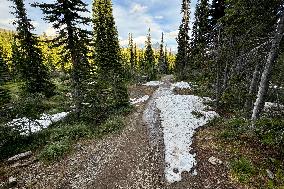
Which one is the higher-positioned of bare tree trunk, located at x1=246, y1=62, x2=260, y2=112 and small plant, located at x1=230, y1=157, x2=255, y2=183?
bare tree trunk, located at x1=246, y1=62, x2=260, y2=112

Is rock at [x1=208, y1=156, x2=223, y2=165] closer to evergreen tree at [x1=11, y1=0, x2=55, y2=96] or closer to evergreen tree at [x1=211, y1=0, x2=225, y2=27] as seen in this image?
evergreen tree at [x1=211, y1=0, x2=225, y2=27]

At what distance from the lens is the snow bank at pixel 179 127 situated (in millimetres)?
10799

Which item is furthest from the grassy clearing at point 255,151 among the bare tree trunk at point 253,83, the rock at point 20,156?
the rock at point 20,156

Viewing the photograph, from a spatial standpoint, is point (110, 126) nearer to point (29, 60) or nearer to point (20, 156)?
point (20, 156)

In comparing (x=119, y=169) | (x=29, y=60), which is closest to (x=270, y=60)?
(x=119, y=169)

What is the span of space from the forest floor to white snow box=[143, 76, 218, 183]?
0.91 feet

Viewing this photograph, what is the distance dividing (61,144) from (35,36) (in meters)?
21.8

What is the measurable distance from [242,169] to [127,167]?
5.19 m

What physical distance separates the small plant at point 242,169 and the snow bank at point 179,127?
178cm

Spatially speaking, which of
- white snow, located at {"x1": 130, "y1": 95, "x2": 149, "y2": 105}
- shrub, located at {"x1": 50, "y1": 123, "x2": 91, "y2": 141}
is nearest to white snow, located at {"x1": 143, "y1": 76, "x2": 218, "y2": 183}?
white snow, located at {"x1": 130, "y1": 95, "x2": 149, "y2": 105}

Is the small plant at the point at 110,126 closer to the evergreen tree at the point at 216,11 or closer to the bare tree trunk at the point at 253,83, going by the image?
the bare tree trunk at the point at 253,83

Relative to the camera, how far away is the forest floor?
995 centimetres

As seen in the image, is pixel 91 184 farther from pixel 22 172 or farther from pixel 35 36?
pixel 35 36

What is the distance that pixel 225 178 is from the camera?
31.5 ft
